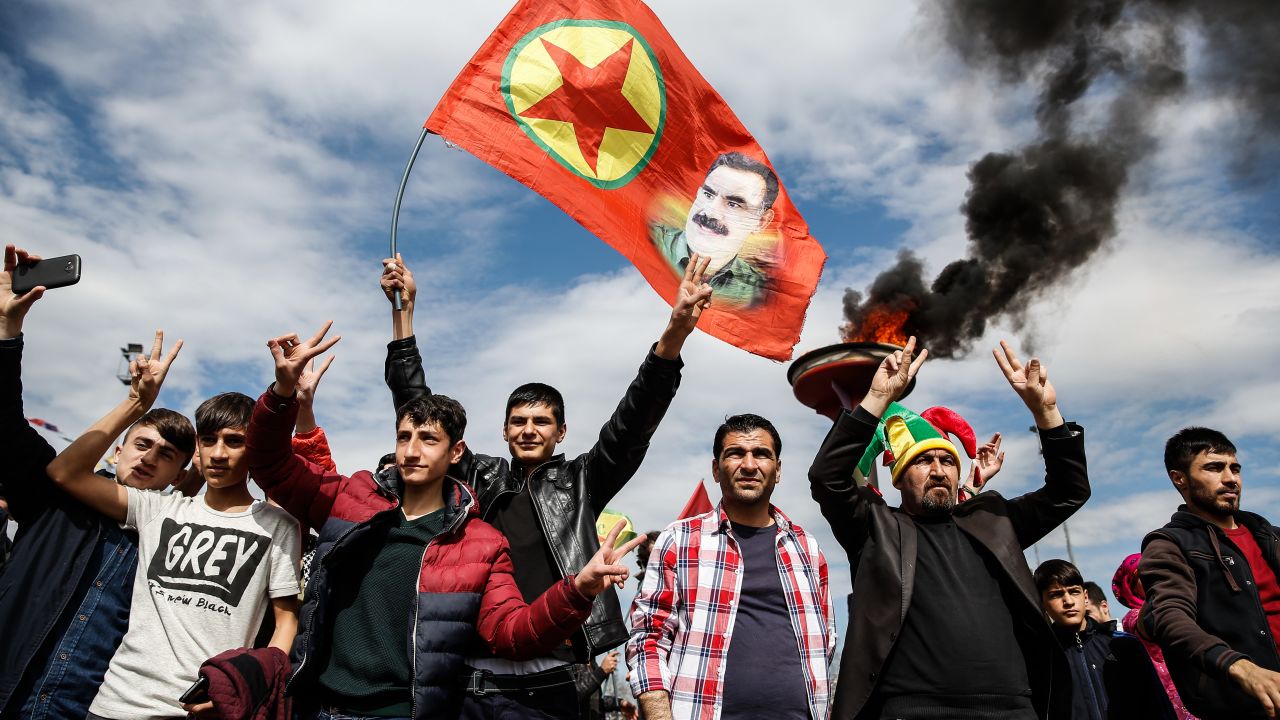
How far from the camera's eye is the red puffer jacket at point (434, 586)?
3027 mm

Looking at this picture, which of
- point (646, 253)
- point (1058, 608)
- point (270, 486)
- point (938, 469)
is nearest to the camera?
point (270, 486)

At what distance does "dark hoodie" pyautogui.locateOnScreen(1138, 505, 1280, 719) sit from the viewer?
3.81 m

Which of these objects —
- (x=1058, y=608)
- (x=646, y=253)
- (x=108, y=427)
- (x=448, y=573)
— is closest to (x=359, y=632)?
(x=448, y=573)

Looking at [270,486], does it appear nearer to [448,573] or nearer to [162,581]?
[162,581]

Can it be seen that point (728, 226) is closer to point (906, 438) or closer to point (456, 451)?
point (906, 438)

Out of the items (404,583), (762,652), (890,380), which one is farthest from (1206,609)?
(404,583)

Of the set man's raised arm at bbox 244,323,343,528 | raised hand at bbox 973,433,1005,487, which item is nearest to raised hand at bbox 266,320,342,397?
man's raised arm at bbox 244,323,343,528

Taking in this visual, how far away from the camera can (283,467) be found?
350cm

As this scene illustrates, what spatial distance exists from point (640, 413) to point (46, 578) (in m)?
2.54

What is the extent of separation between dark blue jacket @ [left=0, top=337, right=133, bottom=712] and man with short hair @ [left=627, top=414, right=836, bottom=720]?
2283 mm

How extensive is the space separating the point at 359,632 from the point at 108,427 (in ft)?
4.82

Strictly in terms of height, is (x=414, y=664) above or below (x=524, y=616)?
below

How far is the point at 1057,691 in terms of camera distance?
12.1ft

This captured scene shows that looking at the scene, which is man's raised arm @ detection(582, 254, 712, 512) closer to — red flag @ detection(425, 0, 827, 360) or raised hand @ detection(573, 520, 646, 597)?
raised hand @ detection(573, 520, 646, 597)
